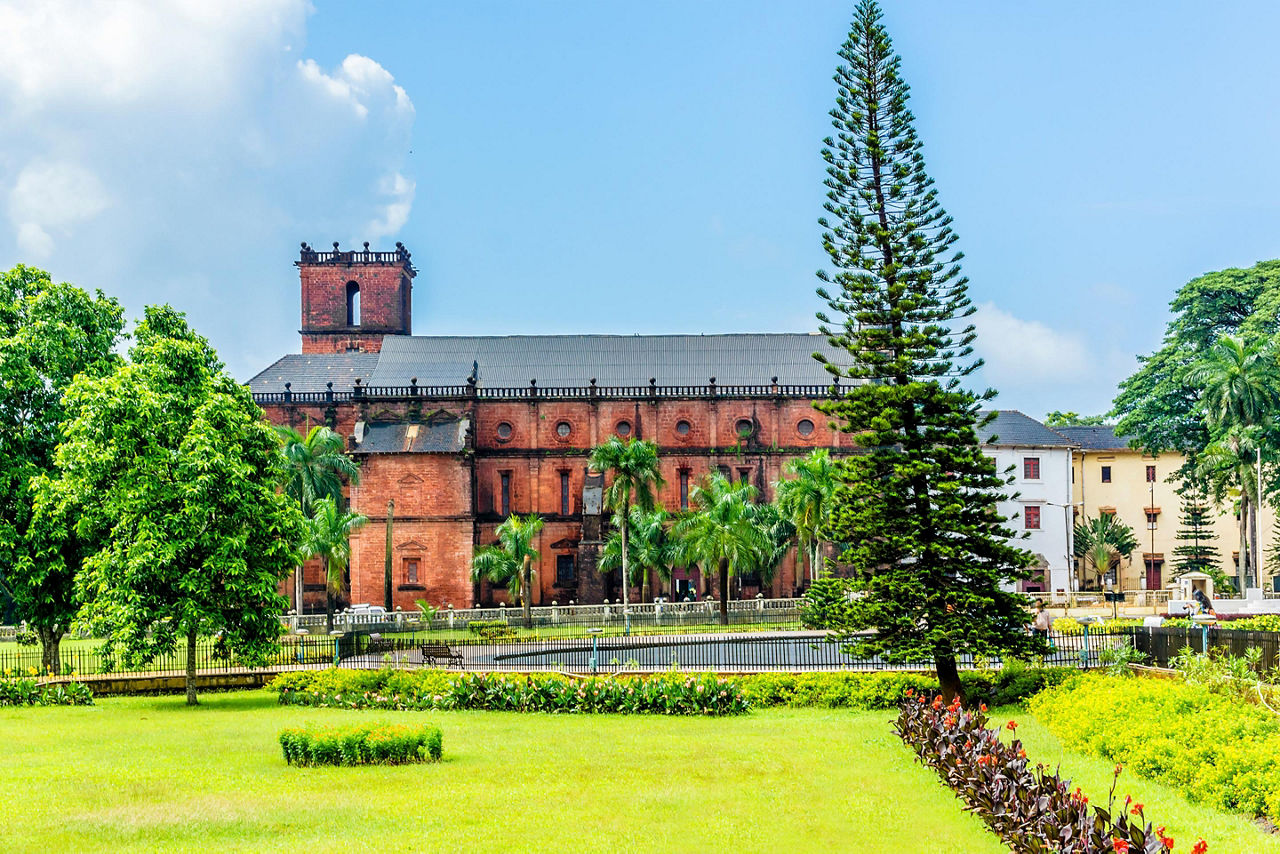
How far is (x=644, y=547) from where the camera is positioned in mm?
49188

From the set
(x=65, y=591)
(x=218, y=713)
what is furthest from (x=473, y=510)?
(x=218, y=713)

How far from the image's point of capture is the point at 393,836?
1174 centimetres

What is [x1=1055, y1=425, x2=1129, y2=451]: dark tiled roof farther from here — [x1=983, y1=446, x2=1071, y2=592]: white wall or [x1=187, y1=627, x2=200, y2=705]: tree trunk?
[x1=187, y1=627, x2=200, y2=705]: tree trunk

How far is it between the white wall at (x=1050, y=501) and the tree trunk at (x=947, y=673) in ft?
103

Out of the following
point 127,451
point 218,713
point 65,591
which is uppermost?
point 127,451

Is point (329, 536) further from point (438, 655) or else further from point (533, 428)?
point (533, 428)

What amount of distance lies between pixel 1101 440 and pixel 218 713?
4666 cm

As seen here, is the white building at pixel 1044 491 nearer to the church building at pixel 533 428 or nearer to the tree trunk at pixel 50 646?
the church building at pixel 533 428

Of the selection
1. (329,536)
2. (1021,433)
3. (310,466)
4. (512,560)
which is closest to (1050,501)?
(1021,433)

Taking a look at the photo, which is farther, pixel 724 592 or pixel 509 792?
pixel 724 592

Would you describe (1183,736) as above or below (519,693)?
above

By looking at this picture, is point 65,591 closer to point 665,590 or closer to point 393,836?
point 393,836

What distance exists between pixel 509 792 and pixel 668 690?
7532mm

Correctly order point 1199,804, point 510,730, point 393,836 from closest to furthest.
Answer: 1. point 393,836
2. point 1199,804
3. point 510,730
